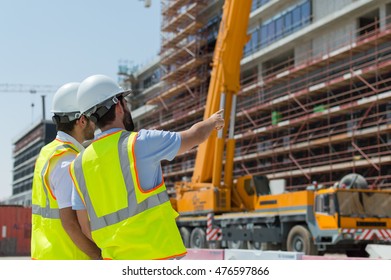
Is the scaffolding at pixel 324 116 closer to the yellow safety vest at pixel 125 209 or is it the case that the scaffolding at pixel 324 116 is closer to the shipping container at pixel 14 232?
the shipping container at pixel 14 232

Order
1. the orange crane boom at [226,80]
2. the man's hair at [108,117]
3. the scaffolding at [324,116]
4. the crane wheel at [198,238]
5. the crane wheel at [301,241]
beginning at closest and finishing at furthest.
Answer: the man's hair at [108,117] < the crane wheel at [301,241] < the orange crane boom at [226,80] < the crane wheel at [198,238] < the scaffolding at [324,116]

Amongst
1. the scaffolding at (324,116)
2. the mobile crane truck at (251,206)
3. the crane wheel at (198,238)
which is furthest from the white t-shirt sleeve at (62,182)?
the scaffolding at (324,116)

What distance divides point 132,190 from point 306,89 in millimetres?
27299

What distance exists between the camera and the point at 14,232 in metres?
24.7

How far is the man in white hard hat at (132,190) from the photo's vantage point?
198cm

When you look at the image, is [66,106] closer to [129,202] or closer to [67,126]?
[67,126]

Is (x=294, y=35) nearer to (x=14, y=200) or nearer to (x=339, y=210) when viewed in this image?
(x=339, y=210)

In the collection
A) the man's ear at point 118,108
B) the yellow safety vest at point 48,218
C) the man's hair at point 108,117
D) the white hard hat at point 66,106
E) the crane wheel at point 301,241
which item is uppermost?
the white hard hat at point 66,106

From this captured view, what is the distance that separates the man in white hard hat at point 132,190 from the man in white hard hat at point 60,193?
1.22 feet

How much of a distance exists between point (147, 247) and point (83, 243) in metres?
0.58

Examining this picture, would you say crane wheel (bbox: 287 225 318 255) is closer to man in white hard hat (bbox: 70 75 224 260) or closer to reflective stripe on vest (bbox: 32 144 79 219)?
reflective stripe on vest (bbox: 32 144 79 219)

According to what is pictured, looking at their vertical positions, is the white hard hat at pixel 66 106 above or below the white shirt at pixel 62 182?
above

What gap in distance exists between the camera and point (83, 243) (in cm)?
246

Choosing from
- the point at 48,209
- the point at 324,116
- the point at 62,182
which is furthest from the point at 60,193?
the point at 324,116
